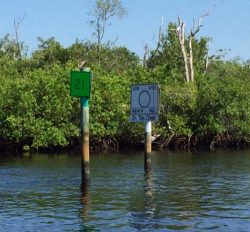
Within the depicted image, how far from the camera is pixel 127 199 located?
1772 centimetres

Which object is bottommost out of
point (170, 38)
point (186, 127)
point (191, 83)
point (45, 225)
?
point (45, 225)

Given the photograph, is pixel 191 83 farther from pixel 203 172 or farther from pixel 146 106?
pixel 146 106

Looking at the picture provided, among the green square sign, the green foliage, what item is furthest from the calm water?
the green foliage

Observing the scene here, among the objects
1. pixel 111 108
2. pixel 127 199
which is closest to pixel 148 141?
pixel 127 199

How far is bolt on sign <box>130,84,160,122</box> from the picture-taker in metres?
22.4

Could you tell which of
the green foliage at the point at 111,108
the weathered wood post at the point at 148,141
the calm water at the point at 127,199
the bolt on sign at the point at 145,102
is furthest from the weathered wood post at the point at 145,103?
the green foliage at the point at 111,108

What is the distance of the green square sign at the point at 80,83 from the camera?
20.3 m

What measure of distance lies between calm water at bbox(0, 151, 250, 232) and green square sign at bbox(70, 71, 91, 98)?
310cm

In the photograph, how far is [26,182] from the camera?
Answer: 22922mm

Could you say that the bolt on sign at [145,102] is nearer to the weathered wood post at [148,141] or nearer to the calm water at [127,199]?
the weathered wood post at [148,141]

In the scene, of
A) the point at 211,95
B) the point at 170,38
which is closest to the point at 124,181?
the point at 211,95

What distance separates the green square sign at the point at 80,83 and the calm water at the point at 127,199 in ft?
10.2

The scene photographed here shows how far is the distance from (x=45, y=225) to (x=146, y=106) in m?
9.39

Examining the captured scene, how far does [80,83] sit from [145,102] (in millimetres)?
3152
